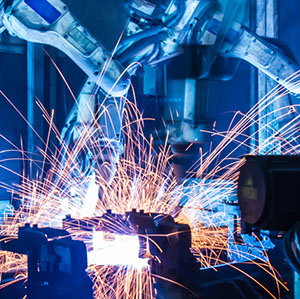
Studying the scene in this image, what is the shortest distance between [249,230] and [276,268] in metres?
1.11

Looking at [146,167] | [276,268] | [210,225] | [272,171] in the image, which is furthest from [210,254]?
[272,171]

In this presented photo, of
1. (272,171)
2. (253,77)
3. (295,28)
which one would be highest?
(295,28)

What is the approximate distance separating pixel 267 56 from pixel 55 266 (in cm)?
257

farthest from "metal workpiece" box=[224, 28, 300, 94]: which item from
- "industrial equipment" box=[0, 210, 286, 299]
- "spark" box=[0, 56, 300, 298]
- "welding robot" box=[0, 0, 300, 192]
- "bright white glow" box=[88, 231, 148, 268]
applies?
"bright white glow" box=[88, 231, 148, 268]

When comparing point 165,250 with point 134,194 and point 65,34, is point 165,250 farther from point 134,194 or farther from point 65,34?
point 134,194

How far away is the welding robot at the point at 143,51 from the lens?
111 inches

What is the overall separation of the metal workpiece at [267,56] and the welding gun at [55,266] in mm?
2268

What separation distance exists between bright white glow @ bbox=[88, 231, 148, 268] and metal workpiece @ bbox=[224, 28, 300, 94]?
2.02m

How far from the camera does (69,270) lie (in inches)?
81.1

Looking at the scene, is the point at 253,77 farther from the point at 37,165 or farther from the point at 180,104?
the point at 37,165

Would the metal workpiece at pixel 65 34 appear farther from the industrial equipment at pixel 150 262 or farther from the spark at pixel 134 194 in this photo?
the industrial equipment at pixel 150 262

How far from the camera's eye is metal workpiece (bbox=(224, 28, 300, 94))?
11.6 ft

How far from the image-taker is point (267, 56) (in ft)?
11.7

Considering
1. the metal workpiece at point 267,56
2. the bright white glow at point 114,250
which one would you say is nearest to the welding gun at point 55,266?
the bright white glow at point 114,250
